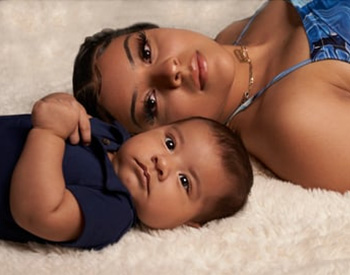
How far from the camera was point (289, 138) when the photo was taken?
1230 millimetres

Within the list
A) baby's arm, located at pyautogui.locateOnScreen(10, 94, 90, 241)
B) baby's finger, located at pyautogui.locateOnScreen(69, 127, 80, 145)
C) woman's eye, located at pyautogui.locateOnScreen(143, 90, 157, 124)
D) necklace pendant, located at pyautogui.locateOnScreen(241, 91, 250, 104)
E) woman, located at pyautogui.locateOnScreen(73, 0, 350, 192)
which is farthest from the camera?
necklace pendant, located at pyautogui.locateOnScreen(241, 91, 250, 104)

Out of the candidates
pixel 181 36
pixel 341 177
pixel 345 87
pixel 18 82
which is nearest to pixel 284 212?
pixel 341 177

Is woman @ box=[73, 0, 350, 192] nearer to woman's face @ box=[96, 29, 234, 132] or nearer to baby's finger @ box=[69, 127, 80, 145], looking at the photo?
woman's face @ box=[96, 29, 234, 132]

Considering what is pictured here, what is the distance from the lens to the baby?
3.25 feet

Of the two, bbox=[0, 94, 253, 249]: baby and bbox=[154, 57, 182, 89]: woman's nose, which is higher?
bbox=[154, 57, 182, 89]: woman's nose

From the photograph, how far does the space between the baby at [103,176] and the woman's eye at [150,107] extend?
14 cm

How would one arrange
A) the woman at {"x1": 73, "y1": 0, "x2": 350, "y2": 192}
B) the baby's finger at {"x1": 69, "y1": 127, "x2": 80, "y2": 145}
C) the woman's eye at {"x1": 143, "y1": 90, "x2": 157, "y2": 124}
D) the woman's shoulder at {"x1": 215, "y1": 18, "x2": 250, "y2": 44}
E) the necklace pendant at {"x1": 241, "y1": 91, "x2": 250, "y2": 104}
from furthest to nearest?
the woman's shoulder at {"x1": 215, "y1": 18, "x2": 250, "y2": 44} < the necklace pendant at {"x1": 241, "y1": 91, "x2": 250, "y2": 104} < the woman's eye at {"x1": 143, "y1": 90, "x2": 157, "y2": 124} < the woman at {"x1": 73, "y1": 0, "x2": 350, "y2": 192} < the baby's finger at {"x1": 69, "y1": 127, "x2": 80, "y2": 145}

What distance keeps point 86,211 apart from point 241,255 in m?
0.27

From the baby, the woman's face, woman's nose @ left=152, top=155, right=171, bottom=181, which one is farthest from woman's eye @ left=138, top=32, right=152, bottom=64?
woman's nose @ left=152, top=155, right=171, bottom=181

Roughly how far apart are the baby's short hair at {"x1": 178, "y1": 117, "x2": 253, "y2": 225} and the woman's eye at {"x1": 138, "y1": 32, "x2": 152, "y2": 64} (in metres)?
0.25

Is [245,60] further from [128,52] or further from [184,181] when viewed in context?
[184,181]

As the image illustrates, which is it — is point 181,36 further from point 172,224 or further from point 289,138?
point 172,224

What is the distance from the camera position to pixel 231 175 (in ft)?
3.69

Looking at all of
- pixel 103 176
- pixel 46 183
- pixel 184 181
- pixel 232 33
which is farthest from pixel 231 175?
pixel 232 33
